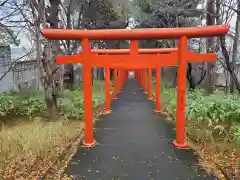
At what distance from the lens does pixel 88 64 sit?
5.96m

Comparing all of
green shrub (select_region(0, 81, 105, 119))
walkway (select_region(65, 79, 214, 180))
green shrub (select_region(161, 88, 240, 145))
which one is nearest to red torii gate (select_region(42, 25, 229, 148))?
walkway (select_region(65, 79, 214, 180))

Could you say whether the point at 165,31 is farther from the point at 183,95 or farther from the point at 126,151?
the point at 126,151

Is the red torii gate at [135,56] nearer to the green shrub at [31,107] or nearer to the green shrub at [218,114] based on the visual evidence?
the green shrub at [218,114]

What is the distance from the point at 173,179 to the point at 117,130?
340cm

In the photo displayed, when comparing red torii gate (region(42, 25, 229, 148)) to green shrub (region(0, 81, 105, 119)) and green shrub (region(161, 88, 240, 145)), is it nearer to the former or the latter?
green shrub (region(161, 88, 240, 145))

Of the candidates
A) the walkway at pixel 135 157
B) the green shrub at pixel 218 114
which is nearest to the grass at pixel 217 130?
the green shrub at pixel 218 114

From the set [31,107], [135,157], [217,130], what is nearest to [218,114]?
[217,130]

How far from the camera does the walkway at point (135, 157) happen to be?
4527 millimetres

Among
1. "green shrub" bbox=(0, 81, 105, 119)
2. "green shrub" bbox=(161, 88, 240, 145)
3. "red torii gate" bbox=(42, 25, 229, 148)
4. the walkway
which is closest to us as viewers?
the walkway

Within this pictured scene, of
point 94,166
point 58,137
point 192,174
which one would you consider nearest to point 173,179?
point 192,174

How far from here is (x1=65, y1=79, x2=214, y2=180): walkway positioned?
14.9 ft

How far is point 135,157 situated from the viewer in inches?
210

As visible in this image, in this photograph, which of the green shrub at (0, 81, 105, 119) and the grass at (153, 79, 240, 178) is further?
the green shrub at (0, 81, 105, 119)

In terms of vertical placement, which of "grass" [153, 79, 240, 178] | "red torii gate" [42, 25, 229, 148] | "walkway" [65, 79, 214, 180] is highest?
"red torii gate" [42, 25, 229, 148]
